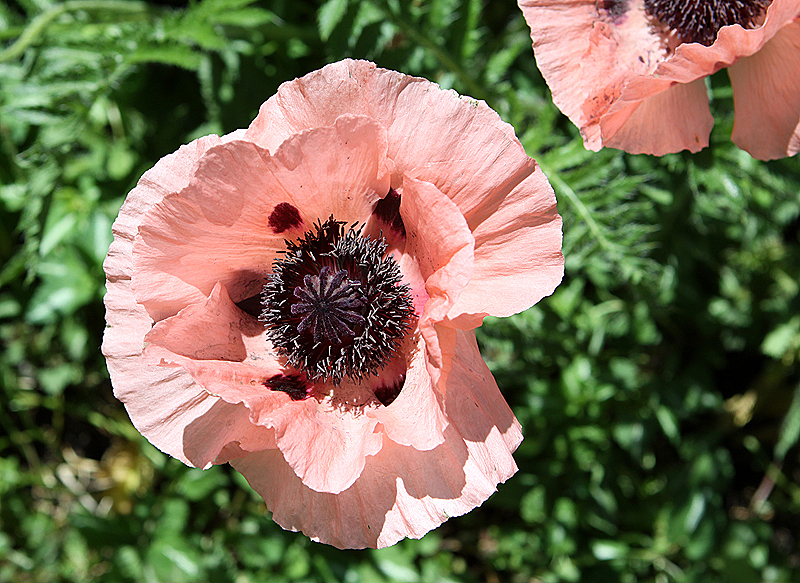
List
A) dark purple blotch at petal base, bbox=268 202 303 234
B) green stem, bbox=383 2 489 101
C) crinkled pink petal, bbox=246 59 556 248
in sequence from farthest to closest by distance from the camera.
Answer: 1. green stem, bbox=383 2 489 101
2. dark purple blotch at petal base, bbox=268 202 303 234
3. crinkled pink petal, bbox=246 59 556 248

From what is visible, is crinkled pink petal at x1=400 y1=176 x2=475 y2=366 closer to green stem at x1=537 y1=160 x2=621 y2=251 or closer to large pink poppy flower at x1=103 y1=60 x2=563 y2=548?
large pink poppy flower at x1=103 y1=60 x2=563 y2=548

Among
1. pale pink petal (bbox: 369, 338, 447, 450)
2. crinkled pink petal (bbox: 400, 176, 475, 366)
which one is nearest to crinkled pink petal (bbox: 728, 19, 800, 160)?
crinkled pink petal (bbox: 400, 176, 475, 366)

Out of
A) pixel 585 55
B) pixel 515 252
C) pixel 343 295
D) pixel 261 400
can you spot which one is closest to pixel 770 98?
pixel 585 55

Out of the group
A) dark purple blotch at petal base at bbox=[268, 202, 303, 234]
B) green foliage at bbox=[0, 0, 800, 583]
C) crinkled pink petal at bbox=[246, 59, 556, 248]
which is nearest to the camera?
crinkled pink petal at bbox=[246, 59, 556, 248]

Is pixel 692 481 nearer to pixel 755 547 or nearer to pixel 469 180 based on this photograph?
pixel 755 547

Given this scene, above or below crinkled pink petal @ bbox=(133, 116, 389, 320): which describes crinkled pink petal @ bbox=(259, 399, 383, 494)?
below

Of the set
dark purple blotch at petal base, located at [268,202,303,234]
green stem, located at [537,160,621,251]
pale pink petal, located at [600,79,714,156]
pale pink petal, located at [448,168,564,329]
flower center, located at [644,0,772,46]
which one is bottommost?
green stem, located at [537,160,621,251]

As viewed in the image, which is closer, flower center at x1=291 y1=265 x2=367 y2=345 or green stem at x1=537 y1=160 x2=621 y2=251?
flower center at x1=291 y1=265 x2=367 y2=345

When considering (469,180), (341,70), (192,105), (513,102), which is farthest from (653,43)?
(192,105)
